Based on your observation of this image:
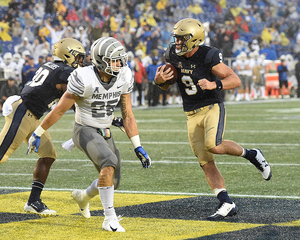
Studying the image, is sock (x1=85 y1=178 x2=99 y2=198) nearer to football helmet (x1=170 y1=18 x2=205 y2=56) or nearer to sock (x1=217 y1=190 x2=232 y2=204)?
sock (x1=217 y1=190 x2=232 y2=204)

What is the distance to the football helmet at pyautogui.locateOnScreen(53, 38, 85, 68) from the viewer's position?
211 inches

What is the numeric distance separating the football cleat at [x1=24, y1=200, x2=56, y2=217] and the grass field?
541 mm

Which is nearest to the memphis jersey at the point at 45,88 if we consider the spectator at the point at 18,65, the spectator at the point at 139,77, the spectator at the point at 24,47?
the spectator at the point at 18,65

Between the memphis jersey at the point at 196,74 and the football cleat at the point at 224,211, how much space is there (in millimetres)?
927

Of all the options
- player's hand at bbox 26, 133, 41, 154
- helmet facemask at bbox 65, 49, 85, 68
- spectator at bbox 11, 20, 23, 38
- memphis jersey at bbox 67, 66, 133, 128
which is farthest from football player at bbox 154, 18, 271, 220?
spectator at bbox 11, 20, 23, 38

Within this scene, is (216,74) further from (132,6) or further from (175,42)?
(132,6)

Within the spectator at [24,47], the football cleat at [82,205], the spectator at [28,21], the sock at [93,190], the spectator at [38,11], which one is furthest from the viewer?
the spectator at [38,11]

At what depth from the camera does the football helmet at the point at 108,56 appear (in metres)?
4.52

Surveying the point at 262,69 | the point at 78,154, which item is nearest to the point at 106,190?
the point at 78,154

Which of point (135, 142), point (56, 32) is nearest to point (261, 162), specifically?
point (135, 142)

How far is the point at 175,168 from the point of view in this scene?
300 inches

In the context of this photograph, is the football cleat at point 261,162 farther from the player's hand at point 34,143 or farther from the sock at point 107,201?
the player's hand at point 34,143

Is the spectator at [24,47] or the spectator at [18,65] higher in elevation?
the spectator at [24,47]

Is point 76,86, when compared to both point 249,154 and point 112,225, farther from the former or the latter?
point 249,154
